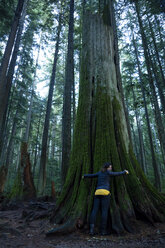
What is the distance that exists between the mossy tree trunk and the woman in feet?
0.60

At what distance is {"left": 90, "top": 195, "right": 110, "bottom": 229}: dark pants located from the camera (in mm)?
3107

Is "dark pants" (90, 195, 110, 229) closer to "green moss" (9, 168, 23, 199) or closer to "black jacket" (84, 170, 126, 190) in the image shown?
"black jacket" (84, 170, 126, 190)

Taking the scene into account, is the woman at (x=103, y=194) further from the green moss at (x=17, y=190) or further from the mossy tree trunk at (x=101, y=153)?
the green moss at (x=17, y=190)

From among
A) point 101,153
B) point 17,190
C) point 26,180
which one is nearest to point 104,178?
point 101,153

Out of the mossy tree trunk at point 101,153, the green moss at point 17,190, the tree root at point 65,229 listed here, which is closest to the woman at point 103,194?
the mossy tree trunk at point 101,153

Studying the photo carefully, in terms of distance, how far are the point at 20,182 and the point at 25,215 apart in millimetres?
3844

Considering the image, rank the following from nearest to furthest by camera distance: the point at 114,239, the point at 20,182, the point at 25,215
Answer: the point at 114,239
the point at 25,215
the point at 20,182

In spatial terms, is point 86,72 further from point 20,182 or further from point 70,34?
point 20,182

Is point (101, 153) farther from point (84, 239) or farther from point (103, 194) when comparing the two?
point (84, 239)

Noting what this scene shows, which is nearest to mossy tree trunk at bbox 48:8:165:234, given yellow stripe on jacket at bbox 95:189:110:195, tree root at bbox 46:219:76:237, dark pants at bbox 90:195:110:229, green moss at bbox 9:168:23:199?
tree root at bbox 46:219:76:237

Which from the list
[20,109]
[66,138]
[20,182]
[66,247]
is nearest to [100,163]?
[66,247]

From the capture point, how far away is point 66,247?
100.0 inches

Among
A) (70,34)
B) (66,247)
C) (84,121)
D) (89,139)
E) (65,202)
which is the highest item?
(70,34)

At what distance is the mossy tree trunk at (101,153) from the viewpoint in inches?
133
